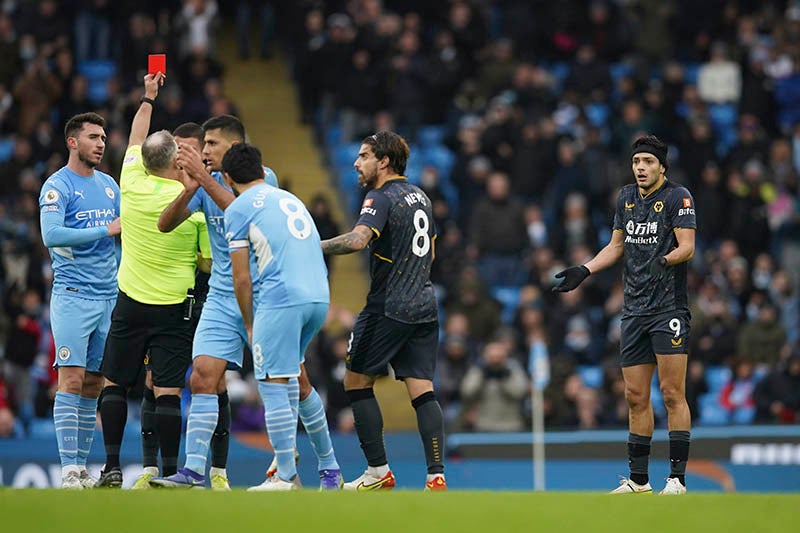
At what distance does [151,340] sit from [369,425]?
1.90 m

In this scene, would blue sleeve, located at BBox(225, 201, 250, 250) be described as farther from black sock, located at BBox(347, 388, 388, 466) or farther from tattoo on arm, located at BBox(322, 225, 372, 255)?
black sock, located at BBox(347, 388, 388, 466)

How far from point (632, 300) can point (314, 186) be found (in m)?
14.1

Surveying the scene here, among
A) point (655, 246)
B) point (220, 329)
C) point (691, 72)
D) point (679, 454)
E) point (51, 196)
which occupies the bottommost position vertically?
point (679, 454)

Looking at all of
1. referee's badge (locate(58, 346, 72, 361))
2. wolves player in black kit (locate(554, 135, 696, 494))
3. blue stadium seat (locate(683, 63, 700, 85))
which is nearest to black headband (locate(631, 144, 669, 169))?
wolves player in black kit (locate(554, 135, 696, 494))

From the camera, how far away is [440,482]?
11516mm

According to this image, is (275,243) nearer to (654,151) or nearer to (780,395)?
(654,151)

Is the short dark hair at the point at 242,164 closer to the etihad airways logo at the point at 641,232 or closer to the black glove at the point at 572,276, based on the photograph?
the black glove at the point at 572,276

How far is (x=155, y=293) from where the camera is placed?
11.7 m

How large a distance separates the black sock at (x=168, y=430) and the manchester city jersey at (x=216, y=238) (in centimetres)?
106

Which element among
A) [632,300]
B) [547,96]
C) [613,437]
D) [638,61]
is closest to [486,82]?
[547,96]

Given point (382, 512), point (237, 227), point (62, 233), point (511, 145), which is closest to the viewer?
point (382, 512)

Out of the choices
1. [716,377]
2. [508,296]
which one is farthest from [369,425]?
[508,296]

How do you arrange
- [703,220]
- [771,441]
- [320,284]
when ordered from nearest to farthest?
[320,284], [771,441], [703,220]

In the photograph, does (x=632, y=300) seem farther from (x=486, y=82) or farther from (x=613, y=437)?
(x=486, y=82)
